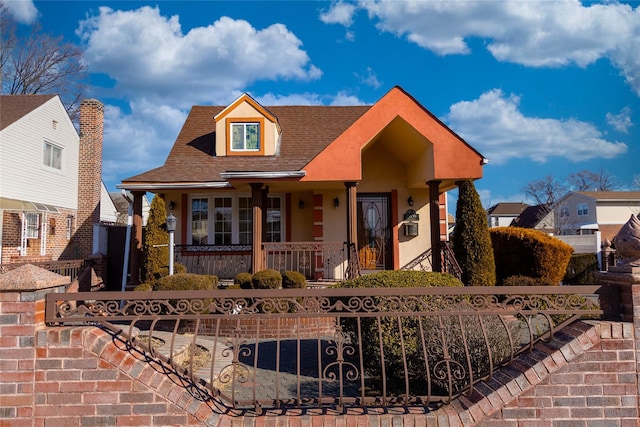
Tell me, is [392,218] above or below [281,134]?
below

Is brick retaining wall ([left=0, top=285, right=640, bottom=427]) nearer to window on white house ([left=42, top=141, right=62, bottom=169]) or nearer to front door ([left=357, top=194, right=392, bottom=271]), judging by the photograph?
front door ([left=357, top=194, right=392, bottom=271])

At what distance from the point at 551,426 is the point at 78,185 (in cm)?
2174

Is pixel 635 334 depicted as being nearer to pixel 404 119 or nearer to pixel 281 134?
pixel 404 119

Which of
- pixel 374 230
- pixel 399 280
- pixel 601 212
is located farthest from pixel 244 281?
pixel 601 212

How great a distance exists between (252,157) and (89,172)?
11393mm

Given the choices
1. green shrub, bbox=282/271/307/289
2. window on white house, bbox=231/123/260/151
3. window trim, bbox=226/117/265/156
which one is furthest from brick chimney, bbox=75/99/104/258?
green shrub, bbox=282/271/307/289

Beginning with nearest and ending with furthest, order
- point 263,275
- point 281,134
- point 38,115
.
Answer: point 263,275 → point 281,134 → point 38,115

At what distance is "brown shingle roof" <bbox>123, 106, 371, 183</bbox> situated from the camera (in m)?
11.6

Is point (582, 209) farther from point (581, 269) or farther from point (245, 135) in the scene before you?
point (245, 135)

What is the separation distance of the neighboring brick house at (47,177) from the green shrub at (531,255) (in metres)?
15.2

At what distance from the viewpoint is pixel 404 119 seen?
10.3 meters

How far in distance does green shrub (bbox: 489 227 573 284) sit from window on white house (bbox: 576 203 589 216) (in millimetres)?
30370

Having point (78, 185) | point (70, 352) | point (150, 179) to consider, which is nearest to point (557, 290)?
point (70, 352)

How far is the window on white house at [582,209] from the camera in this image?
37.4 meters
